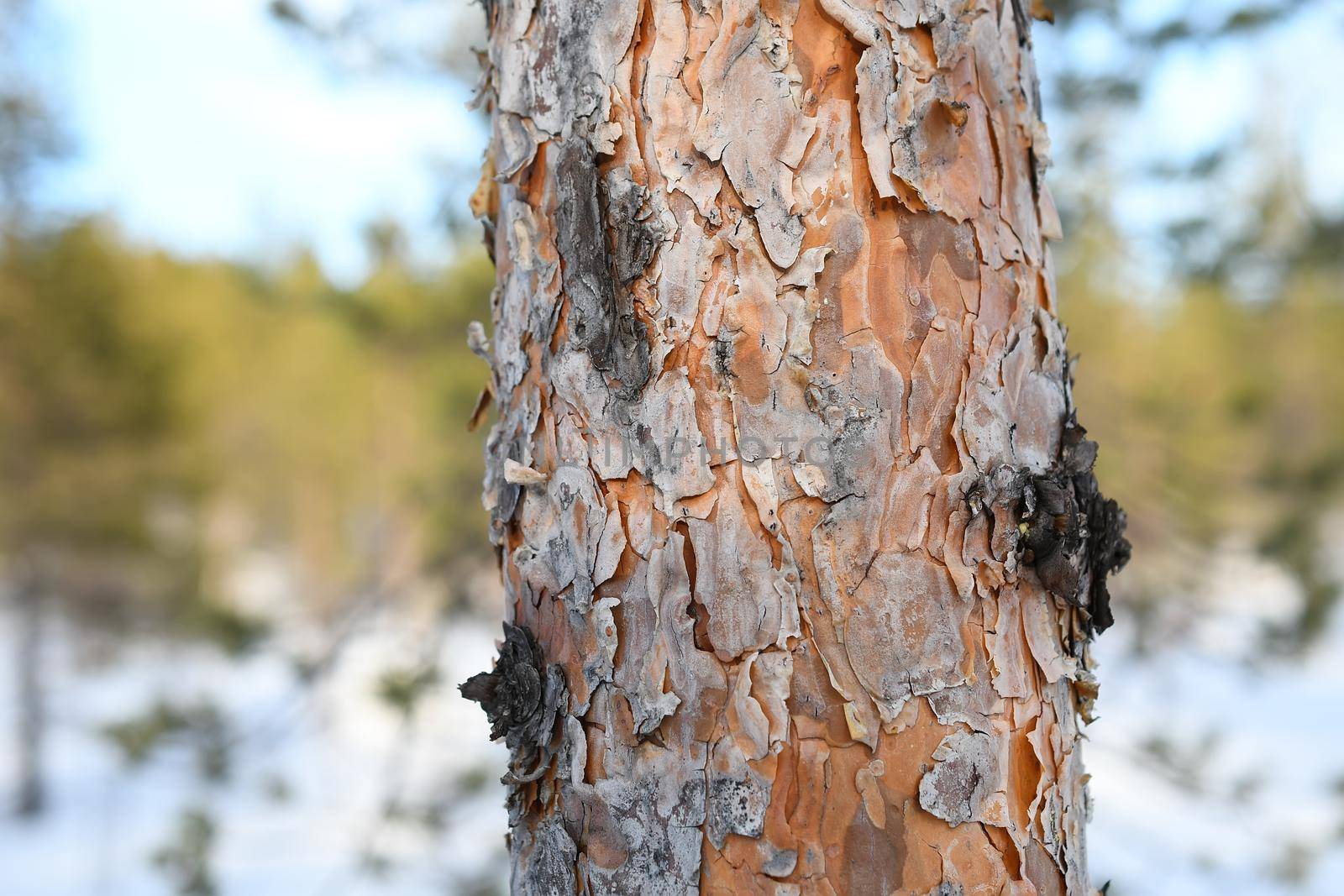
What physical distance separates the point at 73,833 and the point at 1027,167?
8.83 metres

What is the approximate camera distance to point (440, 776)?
3.04 meters

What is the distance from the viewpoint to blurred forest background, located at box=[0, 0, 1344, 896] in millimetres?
2400

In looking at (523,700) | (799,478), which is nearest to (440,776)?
(523,700)

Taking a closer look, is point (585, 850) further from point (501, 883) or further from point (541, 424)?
point (501, 883)

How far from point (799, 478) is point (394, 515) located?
17.2ft

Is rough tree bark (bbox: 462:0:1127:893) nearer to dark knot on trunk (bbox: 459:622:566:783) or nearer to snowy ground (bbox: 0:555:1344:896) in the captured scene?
dark knot on trunk (bbox: 459:622:566:783)

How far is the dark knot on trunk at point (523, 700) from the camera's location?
643 mm

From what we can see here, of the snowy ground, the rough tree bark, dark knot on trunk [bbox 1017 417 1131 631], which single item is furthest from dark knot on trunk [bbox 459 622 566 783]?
the snowy ground

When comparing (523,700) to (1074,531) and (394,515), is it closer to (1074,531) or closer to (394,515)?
(1074,531)

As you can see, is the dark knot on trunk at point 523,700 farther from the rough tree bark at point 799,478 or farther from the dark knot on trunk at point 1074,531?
the dark knot on trunk at point 1074,531

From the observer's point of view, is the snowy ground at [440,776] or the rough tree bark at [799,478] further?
the snowy ground at [440,776]

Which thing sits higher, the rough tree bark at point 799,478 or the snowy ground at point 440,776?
the snowy ground at point 440,776

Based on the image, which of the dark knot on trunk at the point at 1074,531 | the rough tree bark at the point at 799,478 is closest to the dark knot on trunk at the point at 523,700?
the rough tree bark at the point at 799,478

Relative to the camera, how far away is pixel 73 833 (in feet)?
23.5
